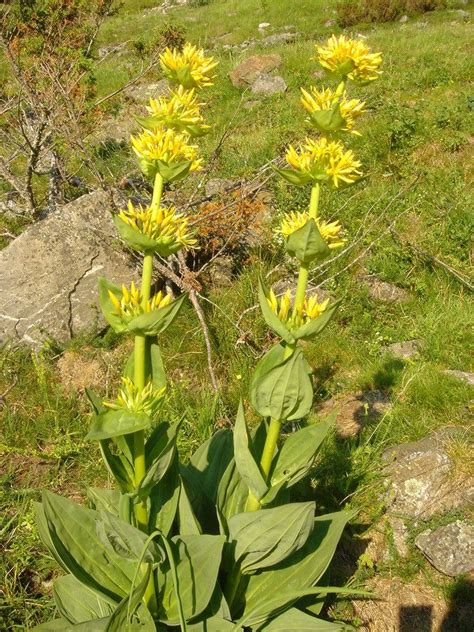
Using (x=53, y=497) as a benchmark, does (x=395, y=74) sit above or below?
below

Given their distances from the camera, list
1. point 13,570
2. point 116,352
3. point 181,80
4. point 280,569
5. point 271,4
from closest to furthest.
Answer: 1. point 181,80
2. point 280,569
3. point 13,570
4. point 116,352
5. point 271,4

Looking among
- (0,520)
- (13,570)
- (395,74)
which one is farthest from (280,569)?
(395,74)

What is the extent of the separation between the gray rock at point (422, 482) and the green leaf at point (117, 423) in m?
2.19

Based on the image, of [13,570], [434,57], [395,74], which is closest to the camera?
[13,570]

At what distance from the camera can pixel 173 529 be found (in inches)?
114

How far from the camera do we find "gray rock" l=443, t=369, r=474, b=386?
4418 mm

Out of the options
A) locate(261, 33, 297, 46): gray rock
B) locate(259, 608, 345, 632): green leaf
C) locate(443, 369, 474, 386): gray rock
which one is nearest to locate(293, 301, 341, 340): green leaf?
locate(259, 608, 345, 632): green leaf

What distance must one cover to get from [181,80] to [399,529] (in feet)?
9.59

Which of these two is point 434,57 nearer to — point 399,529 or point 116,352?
point 116,352

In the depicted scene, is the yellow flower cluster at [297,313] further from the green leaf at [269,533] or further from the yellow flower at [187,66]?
the yellow flower at [187,66]

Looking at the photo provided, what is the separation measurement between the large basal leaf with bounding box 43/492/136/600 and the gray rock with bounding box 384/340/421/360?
3.06 meters

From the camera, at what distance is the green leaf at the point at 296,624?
2.65 metres

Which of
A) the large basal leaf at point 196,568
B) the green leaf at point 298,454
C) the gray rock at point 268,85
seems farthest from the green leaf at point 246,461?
the gray rock at point 268,85

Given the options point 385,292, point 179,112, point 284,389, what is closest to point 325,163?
point 179,112
